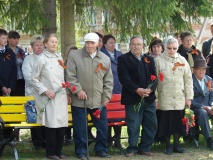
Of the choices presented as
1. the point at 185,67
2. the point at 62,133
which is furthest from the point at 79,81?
the point at 185,67

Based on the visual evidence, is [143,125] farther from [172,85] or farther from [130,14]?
[130,14]

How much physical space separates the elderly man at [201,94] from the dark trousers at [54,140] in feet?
8.47

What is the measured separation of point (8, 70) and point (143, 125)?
2592 millimetres

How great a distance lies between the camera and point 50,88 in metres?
9.24

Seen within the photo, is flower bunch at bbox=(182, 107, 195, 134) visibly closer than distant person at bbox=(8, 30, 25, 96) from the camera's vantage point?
Yes

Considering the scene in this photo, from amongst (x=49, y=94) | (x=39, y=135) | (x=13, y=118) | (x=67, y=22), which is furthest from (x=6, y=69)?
(x=67, y=22)

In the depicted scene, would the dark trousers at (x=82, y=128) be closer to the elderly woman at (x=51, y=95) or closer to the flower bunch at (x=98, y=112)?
the flower bunch at (x=98, y=112)

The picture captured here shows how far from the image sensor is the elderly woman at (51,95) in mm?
9172

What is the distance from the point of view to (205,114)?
1048cm

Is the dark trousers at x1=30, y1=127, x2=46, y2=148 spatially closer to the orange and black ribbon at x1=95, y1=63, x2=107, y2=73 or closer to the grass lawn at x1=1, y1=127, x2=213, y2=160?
the grass lawn at x1=1, y1=127, x2=213, y2=160

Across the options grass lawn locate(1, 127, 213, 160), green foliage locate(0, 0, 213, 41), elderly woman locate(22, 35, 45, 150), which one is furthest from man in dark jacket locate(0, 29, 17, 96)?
green foliage locate(0, 0, 213, 41)

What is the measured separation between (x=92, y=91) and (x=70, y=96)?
368mm

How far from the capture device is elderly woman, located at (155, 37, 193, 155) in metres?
9.99

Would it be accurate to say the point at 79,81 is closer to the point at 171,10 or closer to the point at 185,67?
the point at 185,67
